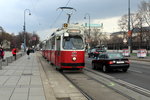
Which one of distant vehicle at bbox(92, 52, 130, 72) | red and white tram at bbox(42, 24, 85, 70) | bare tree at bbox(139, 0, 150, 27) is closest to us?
red and white tram at bbox(42, 24, 85, 70)

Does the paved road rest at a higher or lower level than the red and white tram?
lower

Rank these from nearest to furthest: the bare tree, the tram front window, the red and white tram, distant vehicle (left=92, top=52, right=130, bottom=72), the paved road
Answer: the paved road < the red and white tram < the tram front window < distant vehicle (left=92, top=52, right=130, bottom=72) < the bare tree

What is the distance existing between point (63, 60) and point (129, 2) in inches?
1081

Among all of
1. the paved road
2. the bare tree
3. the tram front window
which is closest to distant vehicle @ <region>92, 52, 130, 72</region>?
the paved road

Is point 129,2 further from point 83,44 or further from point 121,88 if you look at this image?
point 121,88

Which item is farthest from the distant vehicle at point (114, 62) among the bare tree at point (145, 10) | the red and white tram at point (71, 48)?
the bare tree at point (145, 10)

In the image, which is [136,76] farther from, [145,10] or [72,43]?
[145,10]

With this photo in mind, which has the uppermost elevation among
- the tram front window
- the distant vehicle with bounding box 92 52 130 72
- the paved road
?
the tram front window

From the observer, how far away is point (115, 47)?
229 ft

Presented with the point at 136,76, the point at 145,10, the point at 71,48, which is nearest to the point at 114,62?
the point at 136,76

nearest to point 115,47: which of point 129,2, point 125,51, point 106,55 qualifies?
point 125,51

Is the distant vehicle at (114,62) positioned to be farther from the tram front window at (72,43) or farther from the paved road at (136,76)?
the tram front window at (72,43)

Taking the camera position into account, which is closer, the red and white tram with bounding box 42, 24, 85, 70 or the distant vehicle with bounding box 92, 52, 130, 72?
the red and white tram with bounding box 42, 24, 85, 70

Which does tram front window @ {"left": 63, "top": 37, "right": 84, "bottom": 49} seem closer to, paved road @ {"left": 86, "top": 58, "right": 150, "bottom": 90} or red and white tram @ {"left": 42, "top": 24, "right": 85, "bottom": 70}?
red and white tram @ {"left": 42, "top": 24, "right": 85, "bottom": 70}
